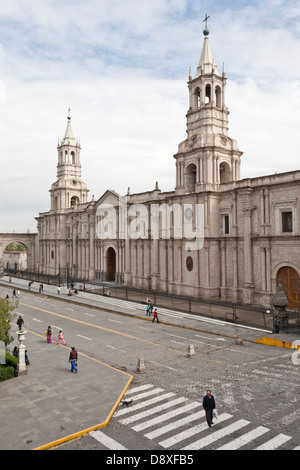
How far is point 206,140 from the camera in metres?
39.4

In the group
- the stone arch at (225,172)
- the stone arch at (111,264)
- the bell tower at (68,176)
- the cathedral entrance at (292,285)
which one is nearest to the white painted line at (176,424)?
the cathedral entrance at (292,285)

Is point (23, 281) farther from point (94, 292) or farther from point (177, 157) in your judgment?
point (177, 157)

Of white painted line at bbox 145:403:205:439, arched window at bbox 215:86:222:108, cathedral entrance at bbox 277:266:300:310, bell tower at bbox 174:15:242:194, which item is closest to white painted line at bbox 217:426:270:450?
white painted line at bbox 145:403:205:439

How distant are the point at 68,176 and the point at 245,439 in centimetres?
6248

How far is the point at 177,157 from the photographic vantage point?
4269cm

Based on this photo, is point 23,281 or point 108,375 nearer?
point 108,375

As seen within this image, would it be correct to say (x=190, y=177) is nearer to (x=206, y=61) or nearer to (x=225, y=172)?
(x=225, y=172)

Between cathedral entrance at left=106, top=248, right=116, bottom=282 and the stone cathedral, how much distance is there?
167 millimetres

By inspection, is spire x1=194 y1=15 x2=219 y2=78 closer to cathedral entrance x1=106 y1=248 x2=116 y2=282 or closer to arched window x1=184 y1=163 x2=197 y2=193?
arched window x1=184 y1=163 x2=197 y2=193

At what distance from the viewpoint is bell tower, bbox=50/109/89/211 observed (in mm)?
67812

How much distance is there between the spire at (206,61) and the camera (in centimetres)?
4062

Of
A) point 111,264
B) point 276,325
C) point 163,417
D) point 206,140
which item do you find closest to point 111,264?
point 111,264

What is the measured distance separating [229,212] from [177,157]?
400 inches
